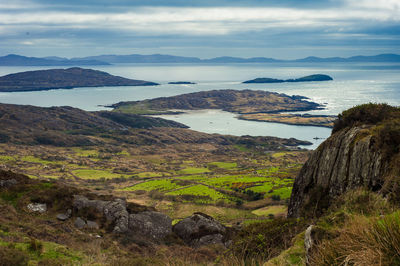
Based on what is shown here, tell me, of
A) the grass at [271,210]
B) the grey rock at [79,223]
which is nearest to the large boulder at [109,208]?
the grey rock at [79,223]

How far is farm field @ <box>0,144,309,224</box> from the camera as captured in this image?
57000 mm

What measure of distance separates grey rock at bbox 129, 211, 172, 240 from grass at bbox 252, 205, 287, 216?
23.8m

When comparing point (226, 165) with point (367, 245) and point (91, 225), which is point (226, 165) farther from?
point (367, 245)

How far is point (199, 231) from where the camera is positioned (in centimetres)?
2694

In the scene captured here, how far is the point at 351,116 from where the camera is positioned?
76.0 feet

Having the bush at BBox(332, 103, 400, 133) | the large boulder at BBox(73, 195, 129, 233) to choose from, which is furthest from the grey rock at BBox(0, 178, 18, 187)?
the bush at BBox(332, 103, 400, 133)

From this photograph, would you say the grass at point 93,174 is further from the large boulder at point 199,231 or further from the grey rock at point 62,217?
the large boulder at point 199,231

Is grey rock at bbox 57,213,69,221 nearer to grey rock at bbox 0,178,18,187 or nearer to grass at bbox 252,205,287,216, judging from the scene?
grey rock at bbox 0,178,18,187

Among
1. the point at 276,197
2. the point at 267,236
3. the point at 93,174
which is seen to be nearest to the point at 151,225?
the point at 267,236

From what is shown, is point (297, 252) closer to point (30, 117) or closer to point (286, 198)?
point (286, 198)

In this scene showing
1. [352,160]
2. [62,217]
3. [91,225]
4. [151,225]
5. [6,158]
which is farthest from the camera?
[6,158]

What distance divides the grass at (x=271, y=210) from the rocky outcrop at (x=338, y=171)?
25.2 meters

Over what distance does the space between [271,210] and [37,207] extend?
32.8 metres

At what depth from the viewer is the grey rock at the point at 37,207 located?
25.7 meters
